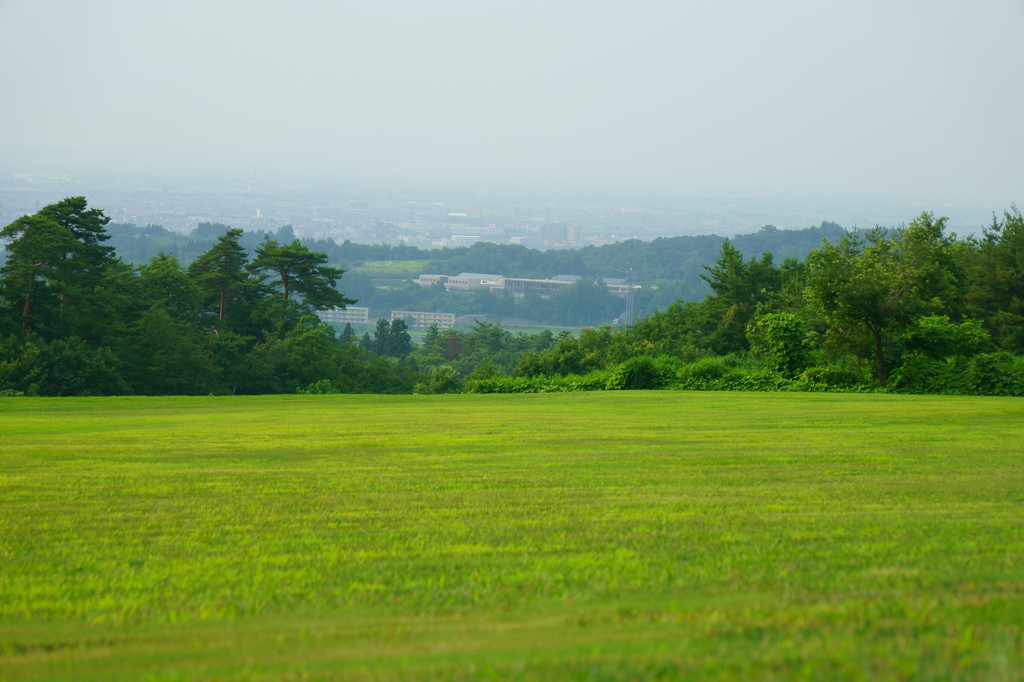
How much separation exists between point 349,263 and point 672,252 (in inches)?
2587

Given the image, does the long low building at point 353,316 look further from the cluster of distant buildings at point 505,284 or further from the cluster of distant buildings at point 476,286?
the cluster of distant buildings at point 505,284

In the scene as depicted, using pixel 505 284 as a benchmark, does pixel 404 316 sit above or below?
below

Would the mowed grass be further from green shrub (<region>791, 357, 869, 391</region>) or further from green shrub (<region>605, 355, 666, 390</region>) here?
green shrub (<region>605, 355, 666, 390</region>)

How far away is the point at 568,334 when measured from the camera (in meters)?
49.8

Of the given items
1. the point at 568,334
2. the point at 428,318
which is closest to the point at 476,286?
the point at 428,318

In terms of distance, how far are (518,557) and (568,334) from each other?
43963mm

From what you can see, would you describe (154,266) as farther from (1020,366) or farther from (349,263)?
(349,263)

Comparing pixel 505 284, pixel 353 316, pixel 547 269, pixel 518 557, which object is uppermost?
pixel 547 269

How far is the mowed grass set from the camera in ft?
13.7

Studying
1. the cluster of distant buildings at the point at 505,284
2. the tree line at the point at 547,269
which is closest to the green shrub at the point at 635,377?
the tree line at the point at 547,269

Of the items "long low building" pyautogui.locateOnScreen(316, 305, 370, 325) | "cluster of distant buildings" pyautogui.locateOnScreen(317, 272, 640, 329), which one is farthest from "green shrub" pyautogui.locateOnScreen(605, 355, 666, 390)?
"long low building" pyautogui.locateOnScreen(316, 305, 370, 325)

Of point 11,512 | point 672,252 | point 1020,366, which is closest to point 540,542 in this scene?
point 11,512

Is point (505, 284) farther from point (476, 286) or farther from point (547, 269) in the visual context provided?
point (547, 269)

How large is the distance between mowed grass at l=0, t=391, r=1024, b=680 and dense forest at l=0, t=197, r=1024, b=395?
34.0 ft
